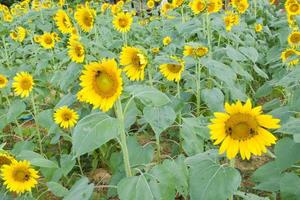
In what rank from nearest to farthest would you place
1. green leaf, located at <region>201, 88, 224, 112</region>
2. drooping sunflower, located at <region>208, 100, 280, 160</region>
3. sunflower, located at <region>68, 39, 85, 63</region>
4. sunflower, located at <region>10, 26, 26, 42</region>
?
1. drooping sunflower, located at <region>208, 100, 280, 160</region>
2. sunflower, located at <region>68, 39, 85, 63</region>
3. green leaf, located at <region>201, 88, 224, 112</region>
4. sunflower, located at <region>10, 26, 26, 42</region>

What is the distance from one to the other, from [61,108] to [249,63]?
202 centimetres

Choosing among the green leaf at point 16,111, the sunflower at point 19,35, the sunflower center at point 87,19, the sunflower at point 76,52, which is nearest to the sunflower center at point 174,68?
the sunflower at point 76,52

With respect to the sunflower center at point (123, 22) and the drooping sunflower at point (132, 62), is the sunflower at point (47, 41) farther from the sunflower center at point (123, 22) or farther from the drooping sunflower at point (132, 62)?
the drooping sunflower at point (132, 62)

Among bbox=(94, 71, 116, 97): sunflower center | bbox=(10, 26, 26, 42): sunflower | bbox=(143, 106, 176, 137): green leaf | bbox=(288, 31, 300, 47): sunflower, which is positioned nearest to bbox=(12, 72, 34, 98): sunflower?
bbox=(143, 106, 176, 137): green leaf

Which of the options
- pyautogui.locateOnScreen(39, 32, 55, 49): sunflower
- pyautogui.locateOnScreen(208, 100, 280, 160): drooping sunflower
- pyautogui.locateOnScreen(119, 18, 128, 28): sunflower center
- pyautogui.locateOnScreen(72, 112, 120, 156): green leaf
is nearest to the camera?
pyautogui.locateOnScreen(208, 100, 280, 160): drooping sunflower

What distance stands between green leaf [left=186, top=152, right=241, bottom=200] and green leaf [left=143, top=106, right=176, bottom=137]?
1.52 feet

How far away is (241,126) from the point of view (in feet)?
4.45

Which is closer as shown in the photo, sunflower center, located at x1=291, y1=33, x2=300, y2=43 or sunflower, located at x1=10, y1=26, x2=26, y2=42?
sunflower center, located at x1=291, y1=33, x2=300, y2=43

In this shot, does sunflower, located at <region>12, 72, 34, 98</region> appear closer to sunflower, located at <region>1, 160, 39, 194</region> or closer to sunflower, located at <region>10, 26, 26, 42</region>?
sunflower, located at <region>1, 160, 39, 194</region>

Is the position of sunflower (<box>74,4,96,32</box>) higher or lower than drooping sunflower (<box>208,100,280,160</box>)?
higher

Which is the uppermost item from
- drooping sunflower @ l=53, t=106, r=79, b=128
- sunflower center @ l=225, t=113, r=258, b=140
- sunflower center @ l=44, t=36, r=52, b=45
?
sunflower center @ l=225, t=113, r=258, b=140

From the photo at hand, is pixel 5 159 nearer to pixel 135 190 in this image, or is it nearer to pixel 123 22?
pixel 135 190

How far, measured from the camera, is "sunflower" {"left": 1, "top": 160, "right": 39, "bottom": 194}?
2.02m

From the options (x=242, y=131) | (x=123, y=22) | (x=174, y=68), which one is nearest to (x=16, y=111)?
(x=174, y=68)
